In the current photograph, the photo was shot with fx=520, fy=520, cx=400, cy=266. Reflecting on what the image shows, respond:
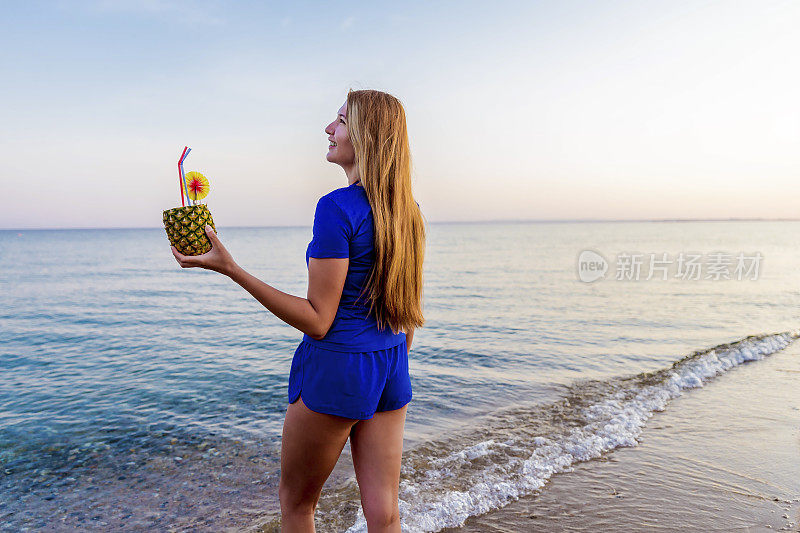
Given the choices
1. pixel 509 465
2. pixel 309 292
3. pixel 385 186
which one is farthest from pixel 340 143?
pixel 509 465

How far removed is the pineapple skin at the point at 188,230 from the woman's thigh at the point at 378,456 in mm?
967

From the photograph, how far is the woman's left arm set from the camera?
Result: 1.77 meters

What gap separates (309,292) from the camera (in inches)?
72.9

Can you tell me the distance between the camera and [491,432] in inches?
231

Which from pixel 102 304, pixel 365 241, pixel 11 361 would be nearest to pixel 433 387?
pixel 365 241

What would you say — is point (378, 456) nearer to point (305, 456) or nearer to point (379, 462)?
point (379, 462)

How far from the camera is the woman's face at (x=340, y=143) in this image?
2072 mm

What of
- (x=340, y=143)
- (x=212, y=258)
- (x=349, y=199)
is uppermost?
(x=340, y=143)

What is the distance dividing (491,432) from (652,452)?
1.65 meters

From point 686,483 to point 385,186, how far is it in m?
3.99

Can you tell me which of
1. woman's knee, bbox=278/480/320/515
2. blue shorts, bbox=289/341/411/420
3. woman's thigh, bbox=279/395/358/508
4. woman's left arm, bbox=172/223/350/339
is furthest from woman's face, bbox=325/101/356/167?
woman's knee, bbox=278/480/320/515

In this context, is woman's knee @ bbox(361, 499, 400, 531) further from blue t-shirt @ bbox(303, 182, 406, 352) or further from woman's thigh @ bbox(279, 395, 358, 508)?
blue t-shirt @ bbox(303, 182, 406, 352)

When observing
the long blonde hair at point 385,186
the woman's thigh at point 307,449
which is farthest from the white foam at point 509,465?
the long blonde hair at point 385,186

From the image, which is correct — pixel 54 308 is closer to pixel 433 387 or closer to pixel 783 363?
pixel 433 387
